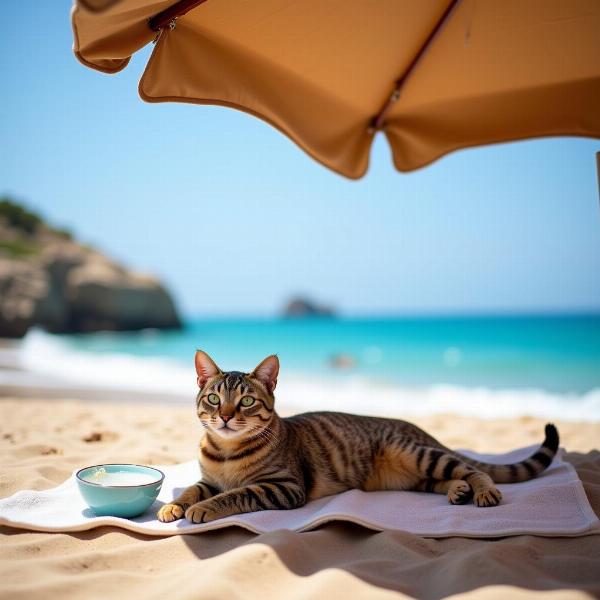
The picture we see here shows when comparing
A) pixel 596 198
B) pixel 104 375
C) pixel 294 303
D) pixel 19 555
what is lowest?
pixel 19 555

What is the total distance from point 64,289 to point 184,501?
24049 millimetres

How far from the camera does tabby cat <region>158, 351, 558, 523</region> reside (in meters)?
2.63

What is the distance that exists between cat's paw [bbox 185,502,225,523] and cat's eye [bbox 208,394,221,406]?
479 mm

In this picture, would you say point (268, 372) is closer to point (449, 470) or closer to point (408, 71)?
point (449, 470)

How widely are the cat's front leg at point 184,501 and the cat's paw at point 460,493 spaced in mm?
1183

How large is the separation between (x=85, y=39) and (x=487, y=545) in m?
2.40

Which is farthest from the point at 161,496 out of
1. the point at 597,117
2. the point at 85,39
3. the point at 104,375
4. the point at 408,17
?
the point at 104,375

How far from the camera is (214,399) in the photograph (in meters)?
2.73

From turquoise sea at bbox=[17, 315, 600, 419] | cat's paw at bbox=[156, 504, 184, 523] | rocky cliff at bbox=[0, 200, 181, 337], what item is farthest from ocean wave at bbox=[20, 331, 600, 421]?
rocky cliff at bbox=[0, 200, 181, 337]

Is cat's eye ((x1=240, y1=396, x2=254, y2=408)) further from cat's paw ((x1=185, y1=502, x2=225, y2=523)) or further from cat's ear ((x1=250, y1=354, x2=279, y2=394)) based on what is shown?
cat's paw ((x1=185, y1=502, x2=225, y2=523))

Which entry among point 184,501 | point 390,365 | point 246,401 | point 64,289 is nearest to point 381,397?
point 246,401

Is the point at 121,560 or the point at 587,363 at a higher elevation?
the point at 587,363

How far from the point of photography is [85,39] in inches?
78.9

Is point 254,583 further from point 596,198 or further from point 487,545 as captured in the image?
point 596,198
